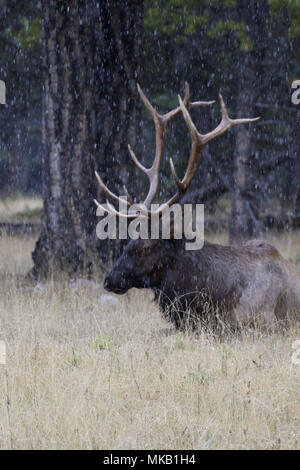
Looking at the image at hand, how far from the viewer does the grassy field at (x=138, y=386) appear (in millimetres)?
3854

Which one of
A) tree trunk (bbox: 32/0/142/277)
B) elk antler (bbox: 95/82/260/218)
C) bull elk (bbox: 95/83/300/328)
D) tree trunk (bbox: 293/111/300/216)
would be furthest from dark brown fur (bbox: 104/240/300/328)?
tree trunk (bbox: 293/111/300/216)

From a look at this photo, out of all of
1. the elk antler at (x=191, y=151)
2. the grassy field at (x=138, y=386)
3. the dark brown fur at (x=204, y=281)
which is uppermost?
the elk antler at (x=191, y=151)

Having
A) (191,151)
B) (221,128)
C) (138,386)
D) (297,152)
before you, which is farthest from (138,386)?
(297,152)

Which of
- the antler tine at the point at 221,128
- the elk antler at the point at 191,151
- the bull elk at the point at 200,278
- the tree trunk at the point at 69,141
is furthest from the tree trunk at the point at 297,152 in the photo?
the bull elk at the point at 200,278

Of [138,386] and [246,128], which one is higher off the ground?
[246,128]

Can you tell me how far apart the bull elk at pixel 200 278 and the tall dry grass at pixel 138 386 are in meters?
0.27

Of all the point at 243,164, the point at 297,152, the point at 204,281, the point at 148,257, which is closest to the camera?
the point at 148,257

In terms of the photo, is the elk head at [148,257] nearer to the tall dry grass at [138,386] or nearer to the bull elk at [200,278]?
the bull elk at [200,278]

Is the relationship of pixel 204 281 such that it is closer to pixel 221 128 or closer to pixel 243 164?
pixel 221 128

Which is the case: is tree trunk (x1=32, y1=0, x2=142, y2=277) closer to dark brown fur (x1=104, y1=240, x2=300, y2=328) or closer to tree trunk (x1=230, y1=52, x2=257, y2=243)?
dark brown fur (x1=104, y1=240, x2=300, y2=328)

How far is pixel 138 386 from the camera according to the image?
4516 mm

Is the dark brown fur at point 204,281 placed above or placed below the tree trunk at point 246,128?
below

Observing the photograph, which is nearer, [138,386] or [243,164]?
[138,386]
